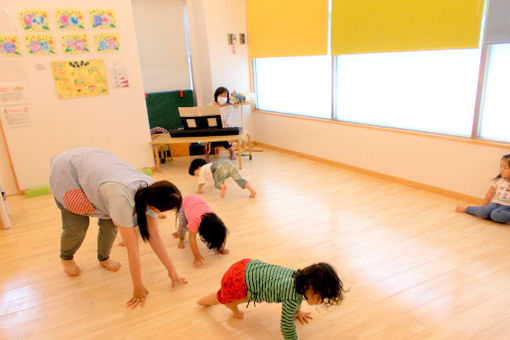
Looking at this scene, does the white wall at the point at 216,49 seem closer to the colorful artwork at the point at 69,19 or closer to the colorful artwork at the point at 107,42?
the colorful artwork at the point at 107,42

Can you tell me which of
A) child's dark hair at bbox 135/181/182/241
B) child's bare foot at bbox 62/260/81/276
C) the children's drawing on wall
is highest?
the children's drawing on wall

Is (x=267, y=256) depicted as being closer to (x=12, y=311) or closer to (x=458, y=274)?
(x=458, y=274)

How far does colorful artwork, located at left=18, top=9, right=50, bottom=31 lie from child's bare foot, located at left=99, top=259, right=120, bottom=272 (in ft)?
10.1

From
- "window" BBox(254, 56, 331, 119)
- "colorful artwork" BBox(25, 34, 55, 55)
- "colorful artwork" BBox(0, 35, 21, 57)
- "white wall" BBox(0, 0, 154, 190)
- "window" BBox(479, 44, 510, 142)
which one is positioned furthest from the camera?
"window" BBox(254, 56, 331, 119)

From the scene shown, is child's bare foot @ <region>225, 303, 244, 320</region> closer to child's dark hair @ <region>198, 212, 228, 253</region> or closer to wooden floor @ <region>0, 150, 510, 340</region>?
wooden floor @ <region>0, 150, 510, 340</region>

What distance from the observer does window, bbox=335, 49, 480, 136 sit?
11.3 feet

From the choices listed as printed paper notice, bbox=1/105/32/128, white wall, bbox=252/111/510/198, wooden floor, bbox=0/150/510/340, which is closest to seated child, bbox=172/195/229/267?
wooden floor, bbox=0/150/510/340

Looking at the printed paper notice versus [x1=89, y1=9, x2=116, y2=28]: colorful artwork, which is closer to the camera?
the printed paper notice

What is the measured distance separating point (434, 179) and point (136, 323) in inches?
124

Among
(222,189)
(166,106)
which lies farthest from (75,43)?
(222,189)

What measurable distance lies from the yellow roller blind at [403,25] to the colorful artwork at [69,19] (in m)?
3.08

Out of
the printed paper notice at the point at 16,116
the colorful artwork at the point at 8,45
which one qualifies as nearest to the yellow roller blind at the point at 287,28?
the colorful artwork at the point at 8,45

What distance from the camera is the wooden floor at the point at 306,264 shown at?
200 centimetres

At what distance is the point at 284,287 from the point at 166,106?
4.87 m
